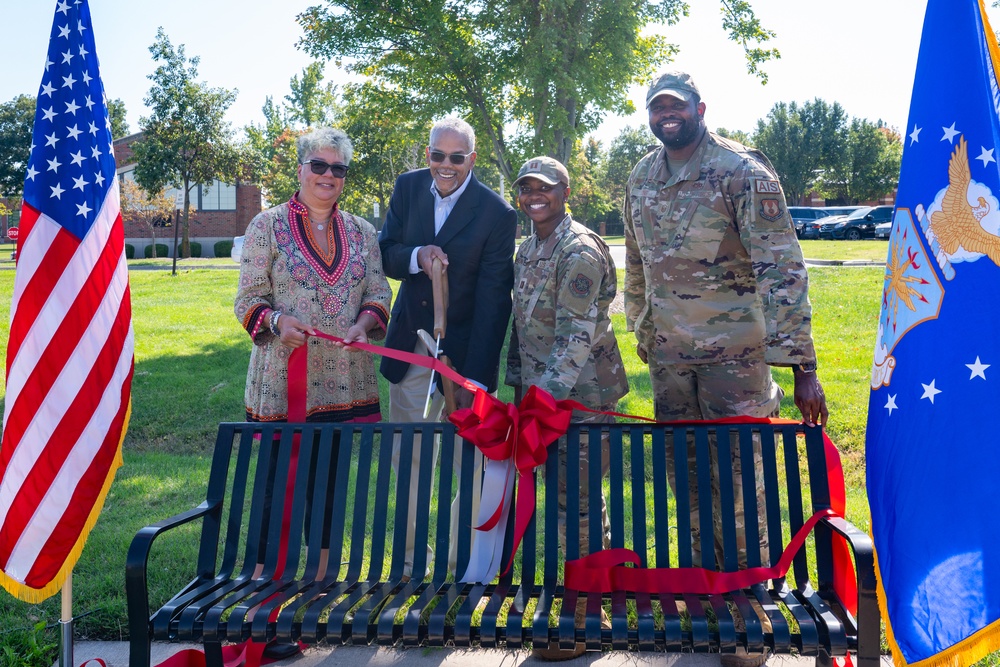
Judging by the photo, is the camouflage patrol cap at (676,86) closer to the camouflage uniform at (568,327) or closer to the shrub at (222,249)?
the camouflage uniform at (568,327)

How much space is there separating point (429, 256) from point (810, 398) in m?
1.75

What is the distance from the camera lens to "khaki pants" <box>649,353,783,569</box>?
3629mm

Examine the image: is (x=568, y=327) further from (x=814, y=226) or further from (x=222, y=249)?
(x=814, y=226)

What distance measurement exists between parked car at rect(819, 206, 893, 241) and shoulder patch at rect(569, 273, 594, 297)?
41.9m

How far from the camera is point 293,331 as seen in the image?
355 centimetres

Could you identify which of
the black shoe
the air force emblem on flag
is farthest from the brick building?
Result: the air force emblem on flag

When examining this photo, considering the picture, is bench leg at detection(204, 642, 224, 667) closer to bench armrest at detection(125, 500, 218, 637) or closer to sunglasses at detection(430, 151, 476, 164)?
bench armrest at detection(125, 500, 218, 637)

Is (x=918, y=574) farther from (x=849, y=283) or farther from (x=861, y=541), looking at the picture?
(x=849, y=283)

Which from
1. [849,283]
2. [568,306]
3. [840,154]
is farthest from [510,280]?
[840,154]

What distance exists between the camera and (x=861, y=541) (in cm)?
278

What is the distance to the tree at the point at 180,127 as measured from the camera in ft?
78.8

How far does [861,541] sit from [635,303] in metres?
1.67

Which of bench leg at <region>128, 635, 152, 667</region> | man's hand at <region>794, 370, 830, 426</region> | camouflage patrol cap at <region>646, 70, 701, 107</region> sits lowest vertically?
bench leg at <region>128, 635, 152, 667</region>

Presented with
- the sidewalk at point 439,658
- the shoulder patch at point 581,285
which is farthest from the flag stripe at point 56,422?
the shoulder patch at point 581,285
